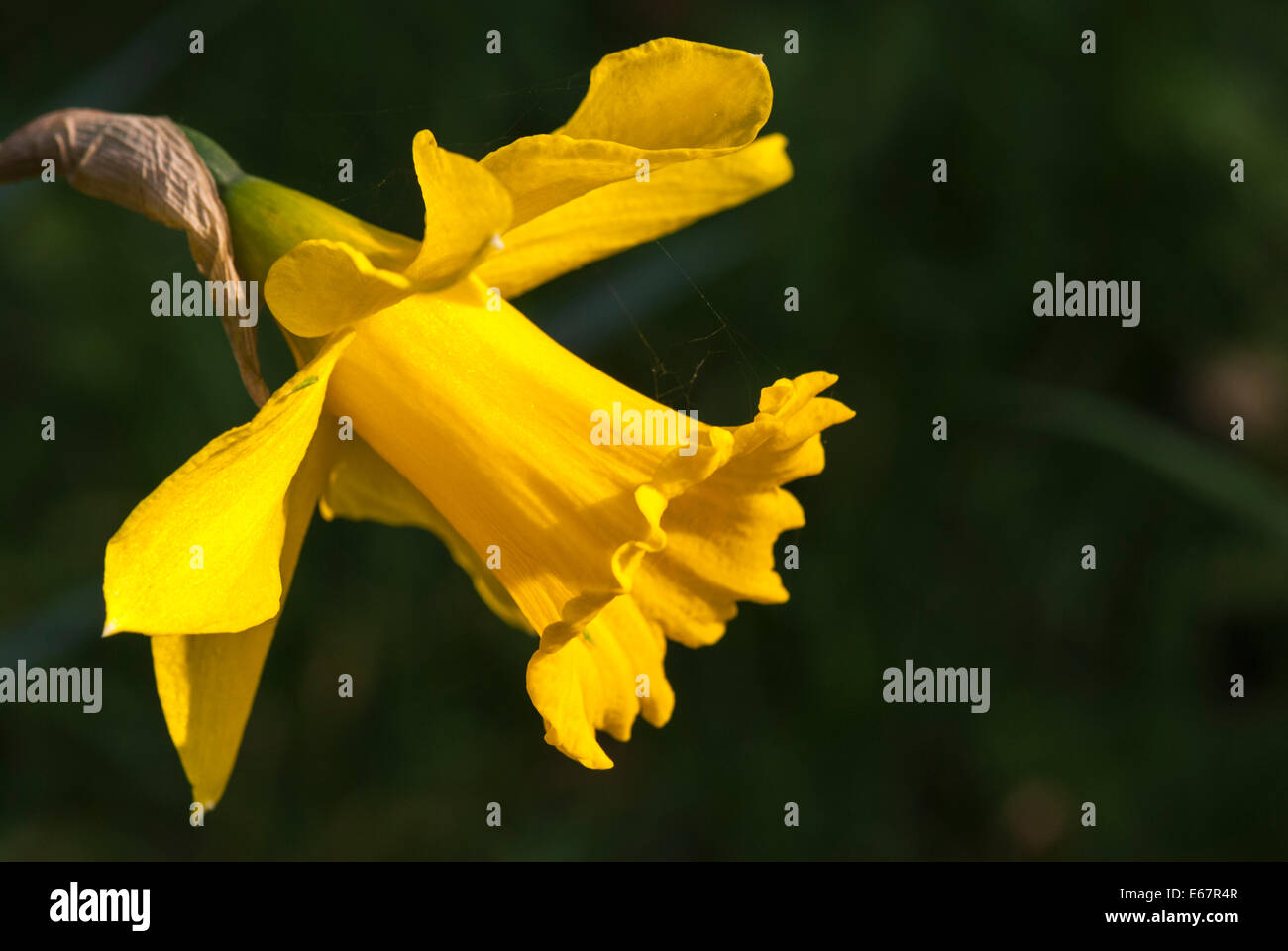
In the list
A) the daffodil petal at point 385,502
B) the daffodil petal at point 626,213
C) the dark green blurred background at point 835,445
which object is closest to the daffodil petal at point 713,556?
the daffodil petal at point 385,502

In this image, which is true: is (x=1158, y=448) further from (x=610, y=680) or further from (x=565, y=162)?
(x=565, y=162)

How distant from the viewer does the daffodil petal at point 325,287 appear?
124 cm

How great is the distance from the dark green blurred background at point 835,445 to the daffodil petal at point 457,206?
4.62ft

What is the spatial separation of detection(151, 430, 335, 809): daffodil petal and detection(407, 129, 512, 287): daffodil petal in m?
0.42

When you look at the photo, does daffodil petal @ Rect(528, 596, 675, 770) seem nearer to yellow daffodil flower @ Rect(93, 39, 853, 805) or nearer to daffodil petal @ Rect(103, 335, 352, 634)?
yellow daffodil flower @ Rect(93, 39, 853, 805)

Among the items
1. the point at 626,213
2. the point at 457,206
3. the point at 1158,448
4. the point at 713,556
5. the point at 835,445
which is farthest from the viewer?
the point at 835,445

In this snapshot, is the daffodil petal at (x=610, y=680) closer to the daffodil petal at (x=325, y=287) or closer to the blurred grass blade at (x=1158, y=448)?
the daffodil petal at (x=325, y=287)

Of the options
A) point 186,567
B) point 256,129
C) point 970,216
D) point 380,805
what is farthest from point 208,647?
point 970,216

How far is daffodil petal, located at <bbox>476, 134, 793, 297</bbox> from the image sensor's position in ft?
4.67

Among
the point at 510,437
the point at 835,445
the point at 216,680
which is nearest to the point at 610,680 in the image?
the point at 510,437

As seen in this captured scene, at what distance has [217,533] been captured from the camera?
4.25ft

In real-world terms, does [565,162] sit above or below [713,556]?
above

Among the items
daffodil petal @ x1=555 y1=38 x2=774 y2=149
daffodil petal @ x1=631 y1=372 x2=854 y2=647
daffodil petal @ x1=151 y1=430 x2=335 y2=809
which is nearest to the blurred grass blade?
daffodil petal @ x1=631 y1=372 x2=854 y2=647

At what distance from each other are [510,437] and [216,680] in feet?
1.74
